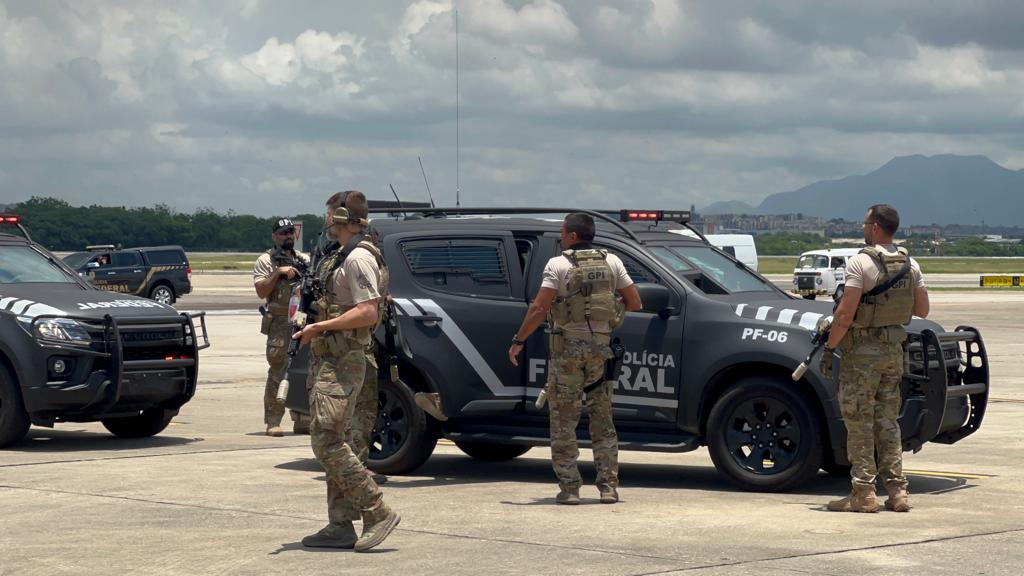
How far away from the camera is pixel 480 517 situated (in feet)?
28.5

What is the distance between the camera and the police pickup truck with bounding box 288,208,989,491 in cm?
957

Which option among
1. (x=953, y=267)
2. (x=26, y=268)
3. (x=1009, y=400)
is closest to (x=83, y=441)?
(x=26, y=268)

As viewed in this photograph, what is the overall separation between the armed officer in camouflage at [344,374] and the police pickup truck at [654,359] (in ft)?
4.96

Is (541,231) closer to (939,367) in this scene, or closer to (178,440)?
(939,367)

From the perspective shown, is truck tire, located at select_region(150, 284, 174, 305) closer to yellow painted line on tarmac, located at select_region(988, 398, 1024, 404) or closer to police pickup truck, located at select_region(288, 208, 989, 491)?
yellow painted line on tarmac, located at select_region(988, 398, 1024, 404)

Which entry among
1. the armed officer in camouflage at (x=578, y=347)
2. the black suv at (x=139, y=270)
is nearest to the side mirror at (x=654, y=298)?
the armed officer in camouflage at (x=578, y=347)

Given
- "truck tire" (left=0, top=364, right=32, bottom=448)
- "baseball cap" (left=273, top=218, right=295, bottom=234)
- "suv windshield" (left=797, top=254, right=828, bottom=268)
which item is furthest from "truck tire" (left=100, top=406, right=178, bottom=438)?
"suv windshield" (left=797, top=254, right=828, bottom=268)

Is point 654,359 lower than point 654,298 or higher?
lower

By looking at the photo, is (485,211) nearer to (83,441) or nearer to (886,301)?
(886,301)

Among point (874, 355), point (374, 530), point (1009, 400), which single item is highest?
point (874, 355)

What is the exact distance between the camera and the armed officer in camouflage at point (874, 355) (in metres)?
8.88

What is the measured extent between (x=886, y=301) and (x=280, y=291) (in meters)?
5.94

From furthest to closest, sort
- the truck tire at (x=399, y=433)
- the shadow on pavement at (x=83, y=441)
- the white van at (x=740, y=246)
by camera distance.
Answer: the white van at (x=740, y=246)
the shadow on pavement at (x=83, y=441)
the truck tire at (x=399, y=433)

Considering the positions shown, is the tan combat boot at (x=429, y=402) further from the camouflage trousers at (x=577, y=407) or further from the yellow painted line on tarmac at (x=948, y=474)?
the yellow painted line on tarmac at (x=948, y=474)
